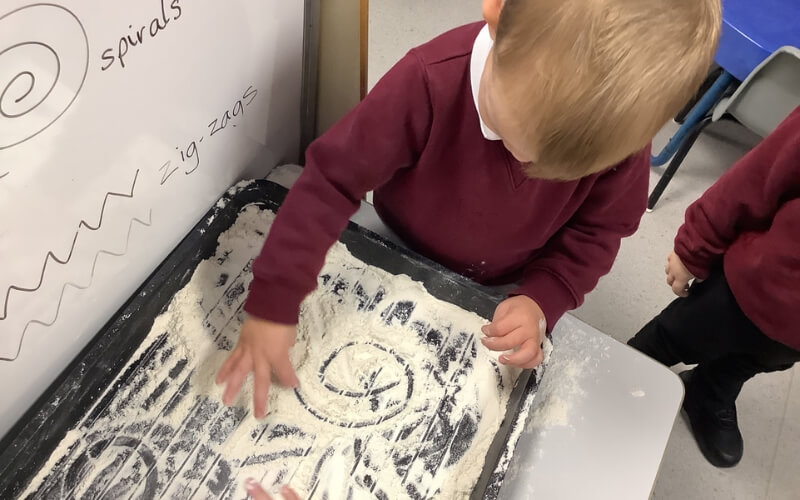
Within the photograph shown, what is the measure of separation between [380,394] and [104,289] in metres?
0.29

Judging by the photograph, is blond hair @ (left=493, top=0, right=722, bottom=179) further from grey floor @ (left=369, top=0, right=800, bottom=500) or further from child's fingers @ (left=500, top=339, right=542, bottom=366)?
grey floor @ (left=369, top=0, right=800, bottom=500)

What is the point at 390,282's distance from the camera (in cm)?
69

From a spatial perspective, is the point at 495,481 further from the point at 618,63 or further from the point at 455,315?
the point at 618,63

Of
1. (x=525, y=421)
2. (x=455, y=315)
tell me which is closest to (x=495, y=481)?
(x=525, y=421)

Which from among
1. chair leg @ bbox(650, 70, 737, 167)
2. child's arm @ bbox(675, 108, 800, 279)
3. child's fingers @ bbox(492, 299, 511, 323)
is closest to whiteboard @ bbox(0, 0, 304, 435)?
child's fingers @ bbox(492, 299, 511, 323)

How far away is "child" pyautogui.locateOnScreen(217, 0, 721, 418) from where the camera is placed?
382mm

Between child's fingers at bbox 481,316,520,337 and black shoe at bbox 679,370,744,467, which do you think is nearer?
child's fingers at bbox 481,316,520,337

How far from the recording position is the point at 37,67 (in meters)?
0.37

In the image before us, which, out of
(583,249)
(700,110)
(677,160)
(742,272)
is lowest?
(583,249)

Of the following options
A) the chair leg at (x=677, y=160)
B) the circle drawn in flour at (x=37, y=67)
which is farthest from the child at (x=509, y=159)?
Result: the chair leg at (x=677, y=160)

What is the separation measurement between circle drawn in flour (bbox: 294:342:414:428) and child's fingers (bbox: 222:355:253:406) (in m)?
0.06

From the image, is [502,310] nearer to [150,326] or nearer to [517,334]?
[517,334]

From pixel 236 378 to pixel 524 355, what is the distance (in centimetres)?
29

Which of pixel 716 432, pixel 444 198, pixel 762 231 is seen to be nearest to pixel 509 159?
pixel 444 198
